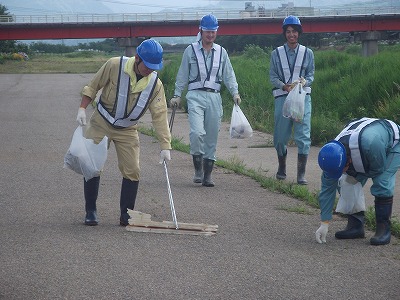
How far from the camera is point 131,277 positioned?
607cm

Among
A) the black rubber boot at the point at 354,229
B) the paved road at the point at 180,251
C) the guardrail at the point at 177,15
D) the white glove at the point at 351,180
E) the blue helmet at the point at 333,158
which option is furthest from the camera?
the guardrail at the point at 177,15

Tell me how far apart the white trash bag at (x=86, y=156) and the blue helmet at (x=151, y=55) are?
97 centimetres

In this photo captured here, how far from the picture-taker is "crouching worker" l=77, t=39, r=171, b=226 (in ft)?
25.7

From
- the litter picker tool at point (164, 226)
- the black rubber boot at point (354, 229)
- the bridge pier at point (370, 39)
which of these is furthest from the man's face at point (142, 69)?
the bridge pier at point (370, 39)

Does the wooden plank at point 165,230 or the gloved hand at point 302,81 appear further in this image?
the gloved hand at point 302,81

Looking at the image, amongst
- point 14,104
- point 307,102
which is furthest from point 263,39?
point 307,102

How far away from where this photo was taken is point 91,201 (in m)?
8.02

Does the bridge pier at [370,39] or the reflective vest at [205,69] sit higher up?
the reflective vest at [205,69]

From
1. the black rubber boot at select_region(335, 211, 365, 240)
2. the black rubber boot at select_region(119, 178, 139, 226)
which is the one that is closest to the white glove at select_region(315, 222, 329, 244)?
the black rubber boot at select_region(335, 211, 365, 240)

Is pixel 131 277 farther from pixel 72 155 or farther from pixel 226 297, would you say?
pixel 72 155

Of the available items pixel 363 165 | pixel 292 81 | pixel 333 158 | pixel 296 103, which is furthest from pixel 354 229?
pixel 292 81

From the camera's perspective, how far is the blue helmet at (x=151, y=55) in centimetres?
767

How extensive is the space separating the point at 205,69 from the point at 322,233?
3.96 meters

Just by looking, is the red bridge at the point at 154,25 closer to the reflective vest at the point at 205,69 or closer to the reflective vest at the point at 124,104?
the reflective vest at the point at 205,69
